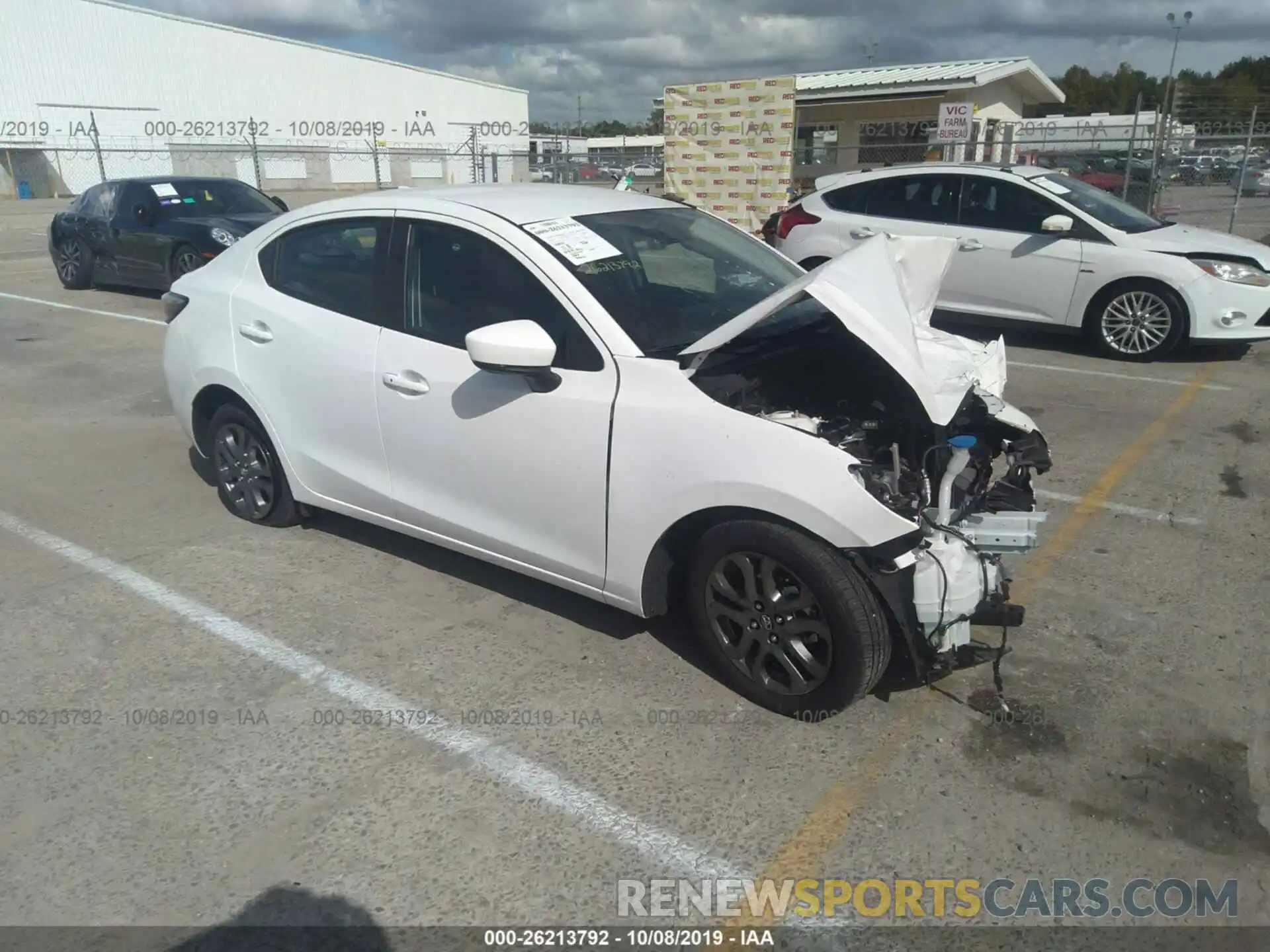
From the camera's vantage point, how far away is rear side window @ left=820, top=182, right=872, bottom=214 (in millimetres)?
9680

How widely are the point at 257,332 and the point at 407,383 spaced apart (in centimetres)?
113

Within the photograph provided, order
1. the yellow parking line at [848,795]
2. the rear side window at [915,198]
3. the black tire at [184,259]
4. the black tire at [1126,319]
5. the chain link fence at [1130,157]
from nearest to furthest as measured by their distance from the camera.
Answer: the yellow parking line at [848,795] → the black tire at [1126,319] → the rear side window at [915,198] → the black tire at [184,259] → the chain link fence at [1130,157]

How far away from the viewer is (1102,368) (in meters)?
8.27

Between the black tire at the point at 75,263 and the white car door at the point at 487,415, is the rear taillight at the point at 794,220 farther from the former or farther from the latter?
the black tire at the point at 75,263

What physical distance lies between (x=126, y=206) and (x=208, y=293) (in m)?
9.18

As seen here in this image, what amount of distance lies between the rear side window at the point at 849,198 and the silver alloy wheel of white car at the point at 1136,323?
2566 millimetres

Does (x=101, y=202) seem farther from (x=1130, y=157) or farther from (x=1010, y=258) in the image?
(x=1130, y=157)

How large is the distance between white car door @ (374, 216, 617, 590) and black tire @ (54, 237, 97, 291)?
11.2m

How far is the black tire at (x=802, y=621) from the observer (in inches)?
120

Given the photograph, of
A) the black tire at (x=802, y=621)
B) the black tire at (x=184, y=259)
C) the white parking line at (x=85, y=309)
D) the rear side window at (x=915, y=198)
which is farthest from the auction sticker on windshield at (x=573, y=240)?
the black tire at (x=184, y=259)

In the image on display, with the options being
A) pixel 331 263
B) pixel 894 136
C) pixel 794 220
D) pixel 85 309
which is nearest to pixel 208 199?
pixel 85 309

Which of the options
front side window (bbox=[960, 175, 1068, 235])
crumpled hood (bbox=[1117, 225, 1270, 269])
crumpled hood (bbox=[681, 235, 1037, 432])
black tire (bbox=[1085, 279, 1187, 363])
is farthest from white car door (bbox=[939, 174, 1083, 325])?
crumpled hood (bbox=[681, 235, 1037, 432])

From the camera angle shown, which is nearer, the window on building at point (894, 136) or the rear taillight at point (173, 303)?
the rear taillight at point (173, 303)

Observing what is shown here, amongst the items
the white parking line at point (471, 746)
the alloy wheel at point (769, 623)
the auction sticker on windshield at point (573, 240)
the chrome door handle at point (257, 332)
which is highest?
the auction sticker on windshield at point (573, 240)
